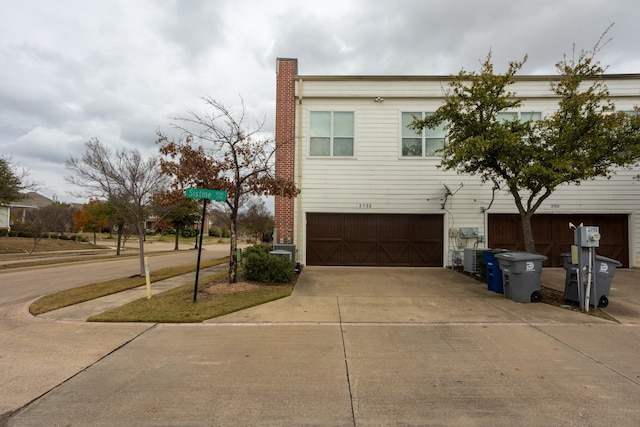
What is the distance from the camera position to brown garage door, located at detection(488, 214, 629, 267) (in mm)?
13602

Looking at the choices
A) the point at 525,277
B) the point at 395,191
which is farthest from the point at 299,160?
the point at 525,277

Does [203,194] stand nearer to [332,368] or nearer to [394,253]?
[332,368]

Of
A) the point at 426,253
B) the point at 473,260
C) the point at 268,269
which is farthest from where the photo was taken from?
the point at 426,253

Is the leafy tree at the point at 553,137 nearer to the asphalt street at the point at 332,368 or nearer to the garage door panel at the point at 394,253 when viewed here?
the asphalt street at the point at 332,368

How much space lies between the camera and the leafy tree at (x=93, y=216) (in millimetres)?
28766

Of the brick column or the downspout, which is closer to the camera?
the brick column

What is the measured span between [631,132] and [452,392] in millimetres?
8462

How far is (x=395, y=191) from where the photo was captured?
13695 millimetres

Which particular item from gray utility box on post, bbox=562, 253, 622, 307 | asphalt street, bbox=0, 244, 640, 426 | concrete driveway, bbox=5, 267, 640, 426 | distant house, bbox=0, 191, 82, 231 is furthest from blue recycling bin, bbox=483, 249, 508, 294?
distant house, bbox=0, 191, 82, 231

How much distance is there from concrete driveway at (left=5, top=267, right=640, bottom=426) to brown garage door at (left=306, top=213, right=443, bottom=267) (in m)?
6.56

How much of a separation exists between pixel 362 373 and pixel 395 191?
10.1 m

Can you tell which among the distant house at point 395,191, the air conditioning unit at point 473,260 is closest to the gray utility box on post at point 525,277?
the air conditioning unit at point 473,260

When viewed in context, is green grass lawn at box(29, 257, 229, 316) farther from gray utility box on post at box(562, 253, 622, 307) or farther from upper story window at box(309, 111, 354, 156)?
gray utility box on post at box(562, 253, 622, 307)

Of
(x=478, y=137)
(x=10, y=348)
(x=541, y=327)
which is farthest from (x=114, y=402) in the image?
(x=478, y=137)
